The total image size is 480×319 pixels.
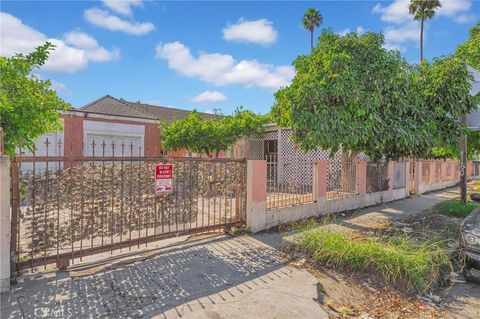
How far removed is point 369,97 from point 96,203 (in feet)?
Result: 20.7

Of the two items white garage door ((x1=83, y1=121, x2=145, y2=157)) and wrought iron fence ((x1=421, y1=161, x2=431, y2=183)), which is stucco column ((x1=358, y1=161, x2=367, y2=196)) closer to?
wrought iron fence ((x1=421, y1=161, x2=431, y2=183))

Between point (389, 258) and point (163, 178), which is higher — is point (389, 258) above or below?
below

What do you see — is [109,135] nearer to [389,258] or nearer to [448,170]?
[389,258]

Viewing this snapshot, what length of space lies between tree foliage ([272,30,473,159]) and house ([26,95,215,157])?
6.93 meters

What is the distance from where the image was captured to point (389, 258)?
4.65 metres

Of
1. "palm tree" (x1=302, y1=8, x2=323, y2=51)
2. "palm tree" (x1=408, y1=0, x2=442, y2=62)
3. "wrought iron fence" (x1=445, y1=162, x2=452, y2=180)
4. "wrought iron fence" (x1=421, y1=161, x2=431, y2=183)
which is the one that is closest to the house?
"wrought iron fence" (x1=421, y1=161, x2=431, y2=183)

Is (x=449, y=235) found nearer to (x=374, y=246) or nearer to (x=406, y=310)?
(x=374, y=246)

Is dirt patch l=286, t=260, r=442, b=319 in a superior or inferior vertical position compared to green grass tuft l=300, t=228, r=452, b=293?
inferior

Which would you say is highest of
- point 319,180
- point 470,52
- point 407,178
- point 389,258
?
point 470,52

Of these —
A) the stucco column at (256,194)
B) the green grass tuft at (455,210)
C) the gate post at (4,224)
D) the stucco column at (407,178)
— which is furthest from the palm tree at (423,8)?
the gate post at (4,224)

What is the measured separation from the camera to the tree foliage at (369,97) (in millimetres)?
7266

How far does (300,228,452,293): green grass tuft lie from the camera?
448 centimetres

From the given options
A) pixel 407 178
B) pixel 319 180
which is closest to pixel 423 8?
pixel 407 178

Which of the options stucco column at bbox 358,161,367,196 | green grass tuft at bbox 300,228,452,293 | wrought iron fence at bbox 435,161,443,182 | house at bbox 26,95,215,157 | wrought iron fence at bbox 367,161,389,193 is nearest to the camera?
green grass tuft at bbox 300,228,452,293
